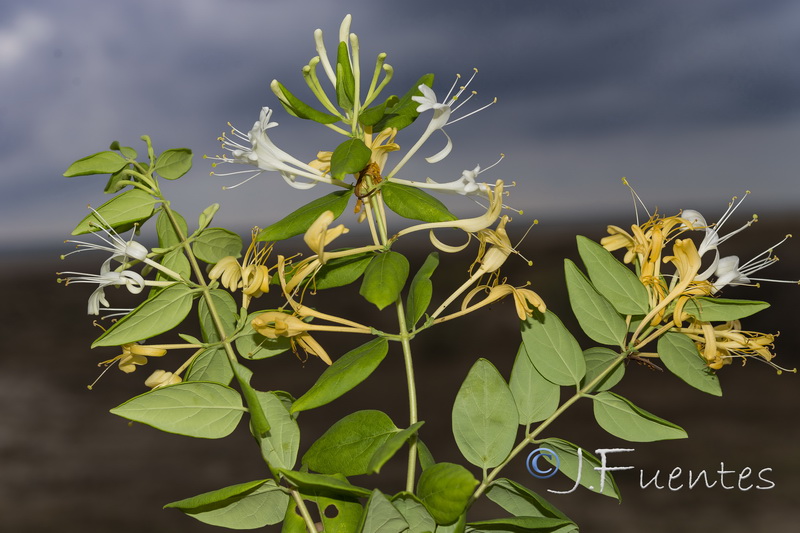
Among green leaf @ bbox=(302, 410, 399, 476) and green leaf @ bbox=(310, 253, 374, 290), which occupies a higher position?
green leaf @ bbox=(310, 253, 374, 290)

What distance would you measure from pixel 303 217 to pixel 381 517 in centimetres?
22

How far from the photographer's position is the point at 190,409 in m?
0.50

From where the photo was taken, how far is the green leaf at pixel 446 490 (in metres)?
0.42

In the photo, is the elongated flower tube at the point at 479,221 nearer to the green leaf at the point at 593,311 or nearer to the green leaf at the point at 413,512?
the green leaf at the point at 593,311

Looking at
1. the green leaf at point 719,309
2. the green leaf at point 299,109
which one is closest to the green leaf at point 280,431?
the green leaf at point 299,109

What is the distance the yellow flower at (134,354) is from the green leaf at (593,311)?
0.34 meters

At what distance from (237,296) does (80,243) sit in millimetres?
148

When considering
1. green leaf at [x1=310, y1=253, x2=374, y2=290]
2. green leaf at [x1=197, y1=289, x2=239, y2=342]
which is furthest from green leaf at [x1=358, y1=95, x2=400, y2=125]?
green leaf at [x1=197, y1=289, x2=239, y2=342]

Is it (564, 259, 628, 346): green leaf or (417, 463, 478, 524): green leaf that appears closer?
(417, 463, 478, 524): green leaf

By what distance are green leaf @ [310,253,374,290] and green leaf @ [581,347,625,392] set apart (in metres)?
0.21

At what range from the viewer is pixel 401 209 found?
488mm

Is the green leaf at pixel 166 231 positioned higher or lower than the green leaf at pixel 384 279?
higher

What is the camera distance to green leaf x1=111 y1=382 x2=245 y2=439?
1.56ft

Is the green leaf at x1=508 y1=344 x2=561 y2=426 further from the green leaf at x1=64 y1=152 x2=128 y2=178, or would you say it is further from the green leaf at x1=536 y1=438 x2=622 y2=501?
the green leaf at x1=64 y1=152 x2=128 y2=178
